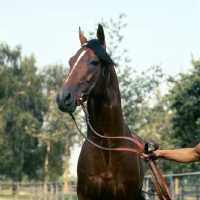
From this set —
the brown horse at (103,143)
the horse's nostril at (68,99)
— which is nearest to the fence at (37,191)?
the brown horse at (103,143)

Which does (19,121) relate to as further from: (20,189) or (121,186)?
(121,186)

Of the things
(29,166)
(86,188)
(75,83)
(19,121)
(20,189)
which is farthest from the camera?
(29,166)

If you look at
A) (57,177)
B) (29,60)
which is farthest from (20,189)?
(29,60)

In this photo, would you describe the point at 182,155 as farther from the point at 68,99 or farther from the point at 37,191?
the point at 37,191

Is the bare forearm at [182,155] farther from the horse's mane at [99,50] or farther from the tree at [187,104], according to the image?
the tree at [187,104]

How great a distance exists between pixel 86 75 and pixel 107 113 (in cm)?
65

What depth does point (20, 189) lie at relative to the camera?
111 ft

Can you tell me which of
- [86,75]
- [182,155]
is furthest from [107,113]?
[182,155]

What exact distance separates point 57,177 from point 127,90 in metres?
26.2

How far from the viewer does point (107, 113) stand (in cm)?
561

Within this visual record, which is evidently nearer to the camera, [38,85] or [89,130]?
[89,130]

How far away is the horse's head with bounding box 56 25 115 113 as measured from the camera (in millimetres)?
4867

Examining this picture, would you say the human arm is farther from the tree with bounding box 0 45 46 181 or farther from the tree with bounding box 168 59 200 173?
the tree with bounding box 0 45 46 181

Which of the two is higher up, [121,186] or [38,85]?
[38,85]
